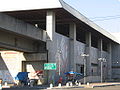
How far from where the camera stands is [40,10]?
4931 cm

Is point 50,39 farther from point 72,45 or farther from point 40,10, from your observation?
point 72,45

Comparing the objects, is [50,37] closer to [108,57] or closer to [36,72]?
[36,72]

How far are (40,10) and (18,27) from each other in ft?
33.1

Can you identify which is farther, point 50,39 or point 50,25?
point 50,25

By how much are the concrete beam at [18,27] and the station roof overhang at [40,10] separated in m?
4.29

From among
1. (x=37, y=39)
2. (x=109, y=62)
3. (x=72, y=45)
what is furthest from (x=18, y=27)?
(x=109, y=62)

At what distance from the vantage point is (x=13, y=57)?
52.3 meters

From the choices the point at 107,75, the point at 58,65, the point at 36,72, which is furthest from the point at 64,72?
the point at 107,75

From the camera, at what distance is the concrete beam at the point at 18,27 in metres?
36.3

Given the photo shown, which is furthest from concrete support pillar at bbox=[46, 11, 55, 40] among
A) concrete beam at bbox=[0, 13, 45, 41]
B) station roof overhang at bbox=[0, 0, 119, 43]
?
concrete beam at bbox=[0, 13, 45, 41]

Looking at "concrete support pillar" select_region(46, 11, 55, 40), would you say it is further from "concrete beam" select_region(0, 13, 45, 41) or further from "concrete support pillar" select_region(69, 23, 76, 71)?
"concrete support pillar" select_region(69, 23, 76, 71)

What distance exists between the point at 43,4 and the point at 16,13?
22.0ft

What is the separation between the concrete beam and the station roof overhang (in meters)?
4.29

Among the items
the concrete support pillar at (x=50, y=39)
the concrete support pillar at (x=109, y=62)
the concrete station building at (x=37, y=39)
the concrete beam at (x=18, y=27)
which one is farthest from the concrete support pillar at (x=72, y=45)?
the concrete support pillar at (x=109, y=62)
